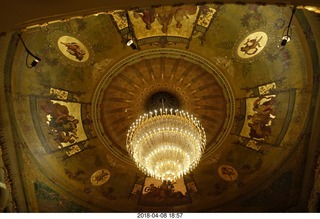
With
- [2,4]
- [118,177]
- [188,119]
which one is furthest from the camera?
[118,177]

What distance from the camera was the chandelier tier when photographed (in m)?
8.02

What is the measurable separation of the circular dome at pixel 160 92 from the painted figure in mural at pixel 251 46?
995mm

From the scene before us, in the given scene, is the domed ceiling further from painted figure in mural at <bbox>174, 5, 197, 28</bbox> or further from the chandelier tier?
the chandelier tier

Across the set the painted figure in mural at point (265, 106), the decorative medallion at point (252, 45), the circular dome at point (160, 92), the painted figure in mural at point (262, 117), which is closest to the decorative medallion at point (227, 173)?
the circular dome at point (160, 92)

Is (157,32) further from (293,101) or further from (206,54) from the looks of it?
(293,101)

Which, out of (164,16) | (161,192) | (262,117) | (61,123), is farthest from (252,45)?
(61,123)

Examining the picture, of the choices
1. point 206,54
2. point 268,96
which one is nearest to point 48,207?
point 206,54

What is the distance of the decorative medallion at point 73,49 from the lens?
9.05 metres

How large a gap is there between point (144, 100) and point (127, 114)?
69 centimetres

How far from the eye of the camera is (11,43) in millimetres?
8242

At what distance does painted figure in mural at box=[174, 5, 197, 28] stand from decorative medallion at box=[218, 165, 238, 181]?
492 centimetres

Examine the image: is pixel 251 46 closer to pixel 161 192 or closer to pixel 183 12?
pixel 183 12

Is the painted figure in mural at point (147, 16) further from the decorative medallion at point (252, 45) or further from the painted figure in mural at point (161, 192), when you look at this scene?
the painted figure in mural at point (161, 192)

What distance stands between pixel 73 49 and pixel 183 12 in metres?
2.97
